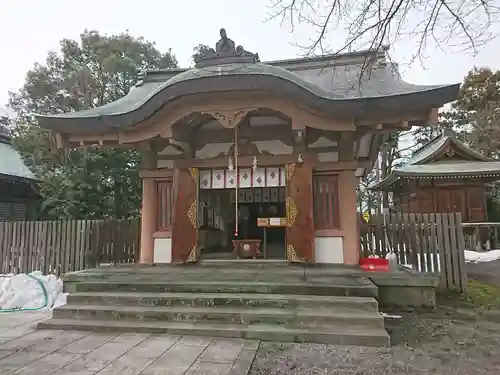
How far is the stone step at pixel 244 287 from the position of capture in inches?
189

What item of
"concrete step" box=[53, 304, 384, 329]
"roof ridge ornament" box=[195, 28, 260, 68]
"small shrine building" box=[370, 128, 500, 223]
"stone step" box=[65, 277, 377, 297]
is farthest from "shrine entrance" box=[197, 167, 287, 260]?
"small shrine building" box=[370, 128, 500, 223]

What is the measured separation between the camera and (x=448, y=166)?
58.2 ft

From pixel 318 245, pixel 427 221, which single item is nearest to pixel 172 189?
pixel 318 245

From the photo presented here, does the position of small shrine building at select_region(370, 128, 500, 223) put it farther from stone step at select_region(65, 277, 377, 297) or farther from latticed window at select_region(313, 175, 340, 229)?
stone step at select_region(65, 277, 377, 297)

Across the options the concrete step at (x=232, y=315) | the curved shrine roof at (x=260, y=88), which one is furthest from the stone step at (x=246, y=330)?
the curved shrine roof at (x=260, y=88)

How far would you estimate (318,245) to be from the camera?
691 centimetres

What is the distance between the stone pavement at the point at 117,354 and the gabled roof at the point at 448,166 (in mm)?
15125

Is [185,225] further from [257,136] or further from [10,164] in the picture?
[10,164]

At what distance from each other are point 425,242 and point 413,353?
13.0 feet

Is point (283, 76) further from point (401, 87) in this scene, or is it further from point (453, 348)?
point (453, 348)

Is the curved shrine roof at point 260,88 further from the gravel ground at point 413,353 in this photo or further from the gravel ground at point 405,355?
the gravel ground at point 405,355

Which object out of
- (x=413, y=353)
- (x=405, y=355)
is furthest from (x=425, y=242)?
(x=405, y=355)

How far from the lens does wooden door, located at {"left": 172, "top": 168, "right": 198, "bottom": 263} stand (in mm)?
6984

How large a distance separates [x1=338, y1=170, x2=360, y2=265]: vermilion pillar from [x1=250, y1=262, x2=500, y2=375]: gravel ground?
165 centimetres
